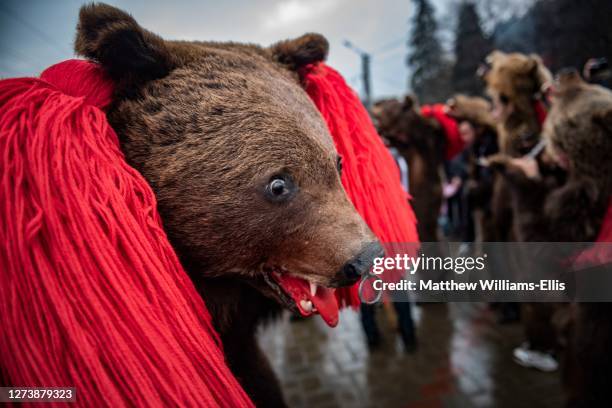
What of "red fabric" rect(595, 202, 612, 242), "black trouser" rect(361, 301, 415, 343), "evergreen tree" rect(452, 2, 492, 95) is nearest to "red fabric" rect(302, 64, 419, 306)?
"red fabric" rect(595, 202, 612, 242)

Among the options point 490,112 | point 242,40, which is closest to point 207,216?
point 242,40

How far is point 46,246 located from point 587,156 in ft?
8.36

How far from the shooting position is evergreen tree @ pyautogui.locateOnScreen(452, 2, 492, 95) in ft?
16.8

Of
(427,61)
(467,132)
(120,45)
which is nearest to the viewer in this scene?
(120,45)

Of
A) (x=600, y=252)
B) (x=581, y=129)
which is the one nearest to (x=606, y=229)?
(x=600, y=252)

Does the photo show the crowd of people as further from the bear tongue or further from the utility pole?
the bear tongue

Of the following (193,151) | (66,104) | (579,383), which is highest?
(66,104)

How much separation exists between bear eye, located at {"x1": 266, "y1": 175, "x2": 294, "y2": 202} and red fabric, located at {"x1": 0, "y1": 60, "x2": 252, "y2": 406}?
0.95 ft

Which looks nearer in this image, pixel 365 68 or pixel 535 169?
pixel 535 169

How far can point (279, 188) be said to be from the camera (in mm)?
933

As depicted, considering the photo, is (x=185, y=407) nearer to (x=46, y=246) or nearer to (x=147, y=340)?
(x=147, y=340)

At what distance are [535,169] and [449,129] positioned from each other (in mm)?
1454

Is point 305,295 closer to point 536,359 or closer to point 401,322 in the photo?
point 401,322

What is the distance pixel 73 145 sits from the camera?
0.83 meters
